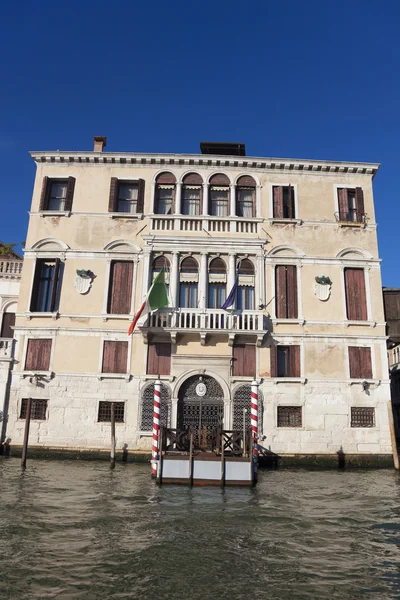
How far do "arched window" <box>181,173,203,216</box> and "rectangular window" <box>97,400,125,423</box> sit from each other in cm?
791

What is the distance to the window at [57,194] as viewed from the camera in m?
18.0

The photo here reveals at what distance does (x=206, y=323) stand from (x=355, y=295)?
229 inches

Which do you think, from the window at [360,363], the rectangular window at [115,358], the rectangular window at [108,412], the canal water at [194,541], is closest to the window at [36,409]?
the rectangular window at [108,412]

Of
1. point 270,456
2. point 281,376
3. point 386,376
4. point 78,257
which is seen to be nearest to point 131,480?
point 270,456

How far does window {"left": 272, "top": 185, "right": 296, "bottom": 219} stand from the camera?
18.1 metres

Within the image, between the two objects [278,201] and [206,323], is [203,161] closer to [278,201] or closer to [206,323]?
[278,201]

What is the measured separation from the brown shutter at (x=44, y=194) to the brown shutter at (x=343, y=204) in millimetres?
11585

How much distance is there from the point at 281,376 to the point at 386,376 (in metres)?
3.77

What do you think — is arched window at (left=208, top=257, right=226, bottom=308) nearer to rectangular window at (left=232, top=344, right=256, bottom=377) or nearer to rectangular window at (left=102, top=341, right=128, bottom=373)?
rectangular window at (left=232, top=344, right=256, bottom=377)

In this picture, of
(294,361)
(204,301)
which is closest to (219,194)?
(204,301)

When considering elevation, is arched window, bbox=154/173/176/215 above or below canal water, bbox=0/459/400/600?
above

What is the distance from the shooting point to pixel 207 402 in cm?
1631

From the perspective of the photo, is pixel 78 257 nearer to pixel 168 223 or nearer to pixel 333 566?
pixel 168 223

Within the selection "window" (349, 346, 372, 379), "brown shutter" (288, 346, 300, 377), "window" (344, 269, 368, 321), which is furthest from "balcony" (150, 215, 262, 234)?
"window" (349, 346, 372, 379)
